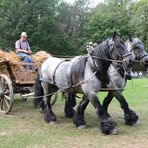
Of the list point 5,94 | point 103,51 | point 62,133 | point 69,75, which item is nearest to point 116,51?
point 103,51

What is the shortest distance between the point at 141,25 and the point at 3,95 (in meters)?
45.3

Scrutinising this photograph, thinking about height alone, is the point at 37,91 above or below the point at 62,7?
below

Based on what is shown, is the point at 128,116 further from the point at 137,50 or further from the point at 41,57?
the point at 41,57

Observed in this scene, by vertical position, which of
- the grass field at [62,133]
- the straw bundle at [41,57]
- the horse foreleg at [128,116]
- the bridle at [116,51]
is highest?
the bridle at [116,51]

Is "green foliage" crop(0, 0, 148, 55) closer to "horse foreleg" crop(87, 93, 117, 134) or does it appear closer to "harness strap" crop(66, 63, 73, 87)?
"harness strap" crop(66, 63, 73, 87)

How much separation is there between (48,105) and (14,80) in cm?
169

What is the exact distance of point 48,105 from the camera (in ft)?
30.0

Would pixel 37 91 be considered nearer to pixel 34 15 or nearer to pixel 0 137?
pixel 0 137

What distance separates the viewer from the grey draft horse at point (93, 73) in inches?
295

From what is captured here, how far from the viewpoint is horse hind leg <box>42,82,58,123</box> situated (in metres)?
8.84

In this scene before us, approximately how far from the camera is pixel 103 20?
54.6m

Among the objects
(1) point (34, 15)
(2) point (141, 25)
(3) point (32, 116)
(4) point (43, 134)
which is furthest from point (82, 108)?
(2) point (141, 25)

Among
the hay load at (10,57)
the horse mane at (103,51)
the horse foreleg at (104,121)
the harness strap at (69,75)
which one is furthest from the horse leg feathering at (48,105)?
the horse mane at (103,51)

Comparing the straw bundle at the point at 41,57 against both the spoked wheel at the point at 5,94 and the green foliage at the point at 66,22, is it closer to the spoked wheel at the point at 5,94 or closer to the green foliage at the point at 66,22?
the spoked wheel at the point at 5,94
